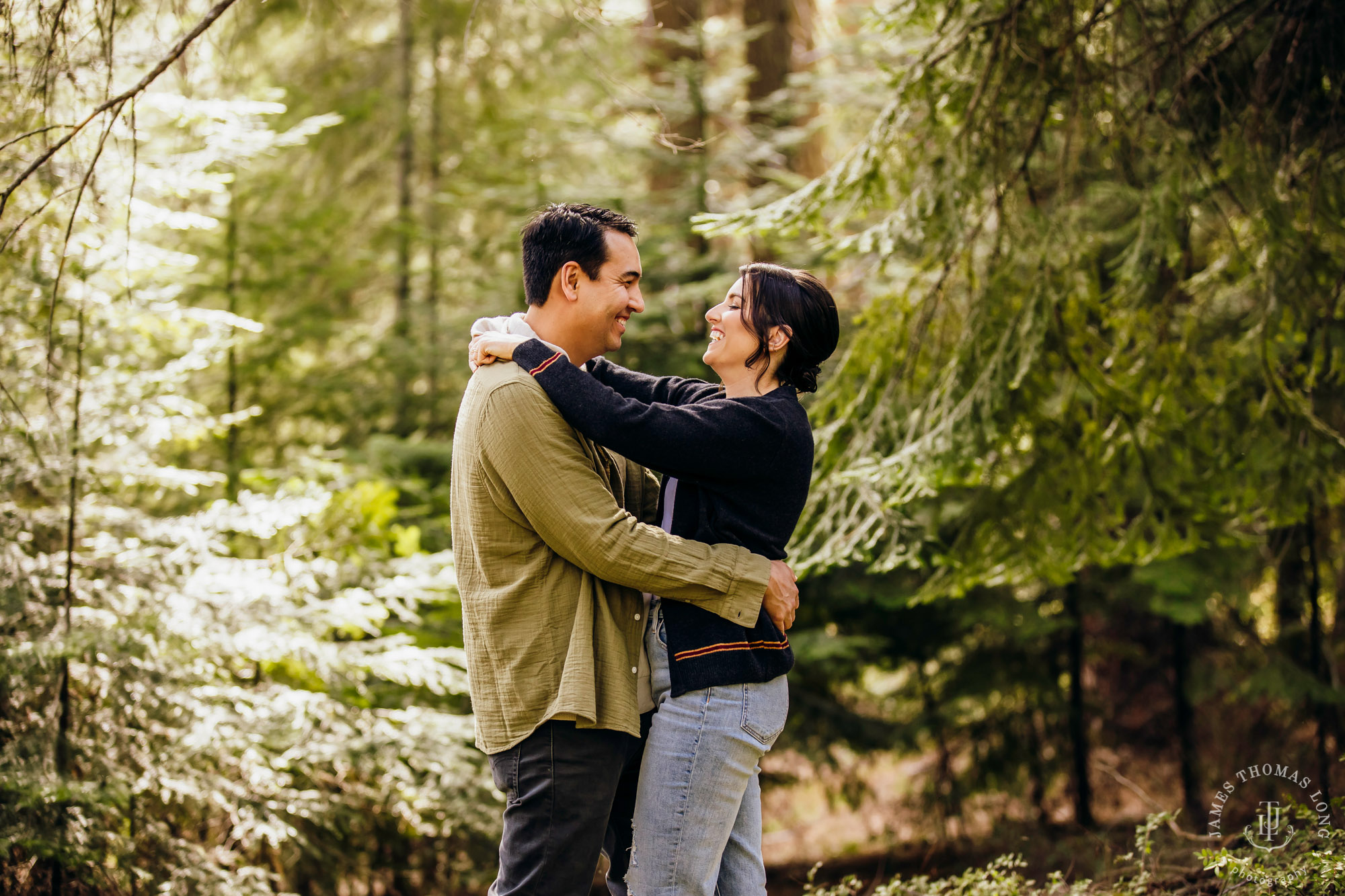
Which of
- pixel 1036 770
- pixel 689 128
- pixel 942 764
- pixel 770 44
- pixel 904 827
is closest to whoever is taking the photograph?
pixel 689 128

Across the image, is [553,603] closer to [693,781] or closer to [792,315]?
[693,781]

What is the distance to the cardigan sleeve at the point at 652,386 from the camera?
2.61m

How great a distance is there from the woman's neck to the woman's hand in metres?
0.50

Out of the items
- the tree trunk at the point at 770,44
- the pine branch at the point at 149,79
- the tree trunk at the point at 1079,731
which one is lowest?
the tree trunk at the point at 1079,731

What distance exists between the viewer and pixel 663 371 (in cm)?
636

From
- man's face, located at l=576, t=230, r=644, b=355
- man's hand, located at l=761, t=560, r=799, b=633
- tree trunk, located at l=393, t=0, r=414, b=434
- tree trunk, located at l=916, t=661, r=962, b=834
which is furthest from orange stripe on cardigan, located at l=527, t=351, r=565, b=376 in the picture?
tree trunk, located at l=916, t=661, r=962, b=834

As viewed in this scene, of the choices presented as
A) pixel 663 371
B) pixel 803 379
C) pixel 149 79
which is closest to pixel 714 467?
pixel 803 379

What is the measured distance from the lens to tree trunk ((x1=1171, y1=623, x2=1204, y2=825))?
773cm

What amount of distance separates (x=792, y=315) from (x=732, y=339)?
0.52ft

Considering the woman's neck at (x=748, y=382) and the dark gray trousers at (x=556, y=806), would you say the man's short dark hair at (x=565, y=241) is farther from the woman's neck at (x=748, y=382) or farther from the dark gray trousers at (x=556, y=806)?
the dark gray trousers at (x=556, y=806)

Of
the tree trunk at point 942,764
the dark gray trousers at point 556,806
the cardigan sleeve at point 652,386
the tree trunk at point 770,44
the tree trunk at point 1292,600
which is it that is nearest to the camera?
the dark gray trousers at point 556,806

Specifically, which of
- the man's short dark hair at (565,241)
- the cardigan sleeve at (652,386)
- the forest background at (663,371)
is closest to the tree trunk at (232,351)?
the forest background at (663,371)

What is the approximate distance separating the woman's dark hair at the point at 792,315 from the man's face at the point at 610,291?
0.95 ft

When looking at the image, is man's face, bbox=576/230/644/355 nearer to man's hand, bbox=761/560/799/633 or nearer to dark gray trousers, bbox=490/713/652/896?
man's hand, bbox=761/560/799/633
